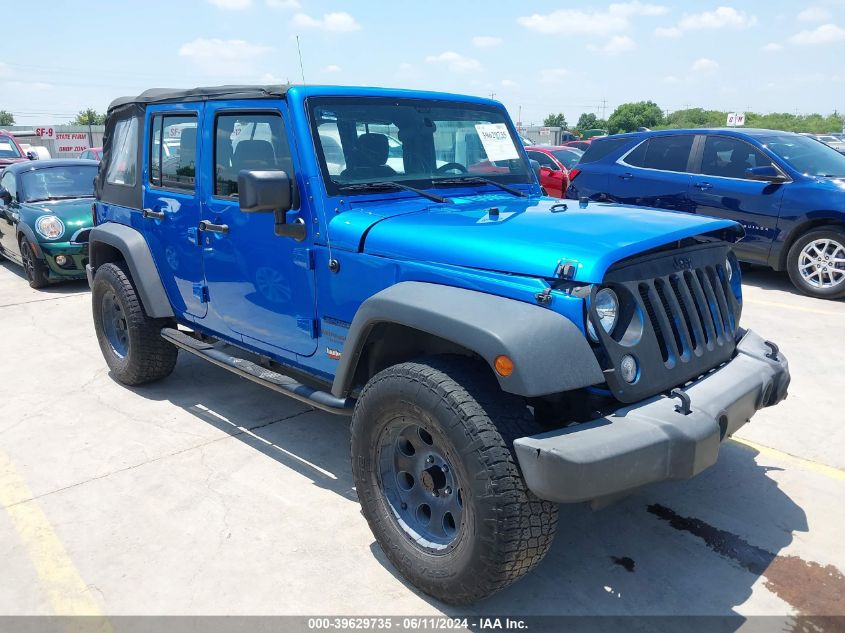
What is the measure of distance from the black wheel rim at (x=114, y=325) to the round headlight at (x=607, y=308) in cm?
364

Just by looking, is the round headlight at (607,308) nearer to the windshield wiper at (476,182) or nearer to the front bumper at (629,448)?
the front bumper at (629,448)

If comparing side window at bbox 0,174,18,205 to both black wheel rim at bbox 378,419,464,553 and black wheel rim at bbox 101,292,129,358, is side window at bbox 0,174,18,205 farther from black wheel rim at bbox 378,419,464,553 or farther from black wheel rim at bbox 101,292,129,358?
black wheel rim at bbox 378,419,464,553

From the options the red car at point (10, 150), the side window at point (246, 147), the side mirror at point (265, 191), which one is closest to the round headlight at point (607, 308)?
the side mirror at point (265, 191)

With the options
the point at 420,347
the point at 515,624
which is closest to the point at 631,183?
the point at 420,347

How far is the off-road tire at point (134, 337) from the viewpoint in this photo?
15.2 ft

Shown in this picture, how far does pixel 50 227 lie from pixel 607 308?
25.4 ft

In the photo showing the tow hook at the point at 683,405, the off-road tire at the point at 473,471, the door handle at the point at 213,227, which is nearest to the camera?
the off-road tire at the point at 473,471

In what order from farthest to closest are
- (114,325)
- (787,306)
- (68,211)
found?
(68,211) → (787,306) → (114,325)

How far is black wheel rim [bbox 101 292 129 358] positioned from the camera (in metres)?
4.93

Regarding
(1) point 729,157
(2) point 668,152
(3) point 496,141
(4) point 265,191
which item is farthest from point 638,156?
(4) point 265,191

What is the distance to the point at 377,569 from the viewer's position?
2.91m

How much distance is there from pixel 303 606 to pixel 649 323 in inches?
68.8

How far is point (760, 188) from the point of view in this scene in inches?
292

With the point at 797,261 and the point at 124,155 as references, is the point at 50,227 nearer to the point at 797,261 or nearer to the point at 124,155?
the point at 124,155
